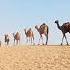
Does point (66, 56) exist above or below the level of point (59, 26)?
below

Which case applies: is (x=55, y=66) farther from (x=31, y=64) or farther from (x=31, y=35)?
(x=31, y=35)

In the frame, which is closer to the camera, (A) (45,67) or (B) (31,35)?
(A) (45,67)

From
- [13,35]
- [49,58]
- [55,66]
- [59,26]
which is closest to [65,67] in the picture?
[55,66]

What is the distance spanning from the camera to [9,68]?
80.9ft

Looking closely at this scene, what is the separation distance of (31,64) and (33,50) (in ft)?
11.6

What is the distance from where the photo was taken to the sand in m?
24.5

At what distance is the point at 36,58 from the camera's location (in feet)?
86.0

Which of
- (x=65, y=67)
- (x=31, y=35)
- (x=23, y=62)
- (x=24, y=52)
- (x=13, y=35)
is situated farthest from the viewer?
(x=13, y=35)

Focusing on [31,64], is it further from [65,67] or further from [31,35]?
[31,35]

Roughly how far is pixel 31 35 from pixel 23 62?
15786 millimetres

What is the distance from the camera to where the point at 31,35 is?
4128 cm

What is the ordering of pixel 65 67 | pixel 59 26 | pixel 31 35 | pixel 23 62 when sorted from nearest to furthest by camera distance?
pixel 65 67, pixel 23 62, pixel 59 26, pixel 31 35

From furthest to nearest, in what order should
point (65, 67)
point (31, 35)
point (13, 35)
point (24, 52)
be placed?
point (13, 35)
point (31, 35)
point (24, 52)
point (65, 67)

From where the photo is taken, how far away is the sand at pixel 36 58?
24.5m
